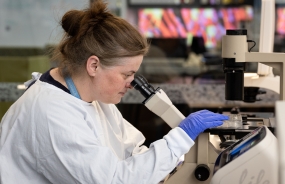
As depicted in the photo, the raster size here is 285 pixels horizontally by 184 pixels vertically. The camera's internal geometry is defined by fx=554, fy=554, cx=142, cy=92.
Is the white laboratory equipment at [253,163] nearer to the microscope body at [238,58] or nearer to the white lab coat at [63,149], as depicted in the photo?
the white lab coat at [63,149]

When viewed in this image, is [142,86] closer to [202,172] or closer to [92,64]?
[92,64]

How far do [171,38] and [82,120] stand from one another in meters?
2.31

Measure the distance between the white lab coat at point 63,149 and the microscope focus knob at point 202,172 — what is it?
0.55ft

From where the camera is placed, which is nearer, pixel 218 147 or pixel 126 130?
pixel 218 147

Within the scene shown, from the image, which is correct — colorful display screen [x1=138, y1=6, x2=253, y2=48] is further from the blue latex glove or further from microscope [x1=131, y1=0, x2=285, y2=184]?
the blue latex glove

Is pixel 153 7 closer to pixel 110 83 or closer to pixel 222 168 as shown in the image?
pixel 110 83

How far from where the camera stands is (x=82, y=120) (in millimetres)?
1747

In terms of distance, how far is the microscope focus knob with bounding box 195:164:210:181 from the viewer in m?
1.89

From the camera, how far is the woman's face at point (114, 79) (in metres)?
1.82

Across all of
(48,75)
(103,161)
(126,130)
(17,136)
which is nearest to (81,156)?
(103,161)

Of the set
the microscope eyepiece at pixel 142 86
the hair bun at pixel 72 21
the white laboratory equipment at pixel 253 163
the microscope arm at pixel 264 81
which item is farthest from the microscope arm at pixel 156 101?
the microscope arm at pixel 264 81

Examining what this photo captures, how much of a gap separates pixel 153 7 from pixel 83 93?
2212mm

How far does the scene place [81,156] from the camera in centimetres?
166

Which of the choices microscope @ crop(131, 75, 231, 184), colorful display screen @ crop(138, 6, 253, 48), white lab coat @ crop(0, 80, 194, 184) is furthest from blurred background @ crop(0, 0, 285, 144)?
white lab coat @ crop(0, 80, 194, 184)
